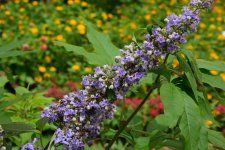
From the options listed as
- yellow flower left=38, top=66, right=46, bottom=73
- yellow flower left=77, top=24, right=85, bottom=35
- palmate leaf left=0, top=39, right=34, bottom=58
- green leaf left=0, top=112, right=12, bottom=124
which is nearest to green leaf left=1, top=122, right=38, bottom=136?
green leaf left=0, top=112, right=12, bottom=124

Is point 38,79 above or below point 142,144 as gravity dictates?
above

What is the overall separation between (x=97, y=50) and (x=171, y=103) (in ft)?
2.27

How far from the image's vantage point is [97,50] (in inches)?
94.7

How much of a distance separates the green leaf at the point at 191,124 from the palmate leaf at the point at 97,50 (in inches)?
22.0

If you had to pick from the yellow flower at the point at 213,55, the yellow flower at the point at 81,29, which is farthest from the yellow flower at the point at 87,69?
the yellow flower at the point at 213,55

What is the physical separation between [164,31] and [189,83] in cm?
25

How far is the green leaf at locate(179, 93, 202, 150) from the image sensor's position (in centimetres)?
183

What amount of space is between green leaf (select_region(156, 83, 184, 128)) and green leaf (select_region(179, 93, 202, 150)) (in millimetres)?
37

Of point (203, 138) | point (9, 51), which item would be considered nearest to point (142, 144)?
point (203, 138)

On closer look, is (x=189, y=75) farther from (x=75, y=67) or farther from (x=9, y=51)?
(x=75, y=67)

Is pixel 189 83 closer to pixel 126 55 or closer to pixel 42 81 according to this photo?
pixel 126 55

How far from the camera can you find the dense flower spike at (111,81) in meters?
1.82

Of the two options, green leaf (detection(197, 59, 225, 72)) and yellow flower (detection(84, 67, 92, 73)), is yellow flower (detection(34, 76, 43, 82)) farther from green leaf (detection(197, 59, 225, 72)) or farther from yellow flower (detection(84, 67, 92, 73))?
green leaf (detection(197, 59, 225, 72))

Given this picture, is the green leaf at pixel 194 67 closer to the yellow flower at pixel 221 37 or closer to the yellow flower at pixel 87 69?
the yellow flower at pixel 87 69
